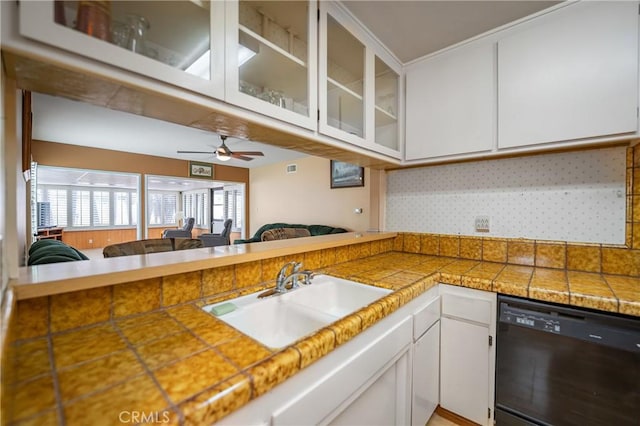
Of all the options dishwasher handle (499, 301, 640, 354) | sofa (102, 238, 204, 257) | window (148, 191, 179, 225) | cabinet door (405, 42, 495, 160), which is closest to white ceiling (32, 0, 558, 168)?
cabinet door (405, 42, 495, 160)

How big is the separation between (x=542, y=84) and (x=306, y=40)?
51.6 inches

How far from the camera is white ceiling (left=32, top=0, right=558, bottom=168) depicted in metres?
1.37

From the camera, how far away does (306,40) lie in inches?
47.7

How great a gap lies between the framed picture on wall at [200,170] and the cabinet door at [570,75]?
5760 millimetres

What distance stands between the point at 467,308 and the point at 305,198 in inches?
157

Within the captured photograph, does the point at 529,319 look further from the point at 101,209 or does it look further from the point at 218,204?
the point at 101,209

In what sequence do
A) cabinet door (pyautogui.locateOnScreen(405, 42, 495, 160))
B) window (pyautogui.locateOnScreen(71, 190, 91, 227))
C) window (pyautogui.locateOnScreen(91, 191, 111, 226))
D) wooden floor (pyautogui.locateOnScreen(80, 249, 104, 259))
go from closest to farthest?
cabinet door (pyautogui.locateOnScreen(405, 42, 495, 160)) → wooden floor (pyautogui.locateOnScreen(80, 249, 104, 259)) → window (pyautogui.locateOnScreen(71, 190, 91, 227)) → window (pyautogui.locateOnScreen(91, 191, 111, 226))

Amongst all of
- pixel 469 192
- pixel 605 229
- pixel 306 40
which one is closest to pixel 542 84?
pixel 469 192

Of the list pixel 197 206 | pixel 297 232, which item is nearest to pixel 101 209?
pixel 197 206

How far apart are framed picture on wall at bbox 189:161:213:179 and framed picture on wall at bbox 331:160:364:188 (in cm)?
316

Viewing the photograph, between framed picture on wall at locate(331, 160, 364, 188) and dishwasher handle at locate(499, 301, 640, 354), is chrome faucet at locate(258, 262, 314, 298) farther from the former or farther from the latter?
framed picture on wall at locate(331, 160, 364, 188)

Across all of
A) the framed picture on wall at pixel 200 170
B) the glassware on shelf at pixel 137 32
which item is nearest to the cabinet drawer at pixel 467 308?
A: the glassware on shelf at pixel 137 32

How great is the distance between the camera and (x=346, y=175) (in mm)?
4348

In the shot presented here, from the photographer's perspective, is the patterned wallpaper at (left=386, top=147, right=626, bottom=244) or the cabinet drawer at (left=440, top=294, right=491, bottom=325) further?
the patterned wallpaper at (left=386, top=147, right=626, bottom=244)
